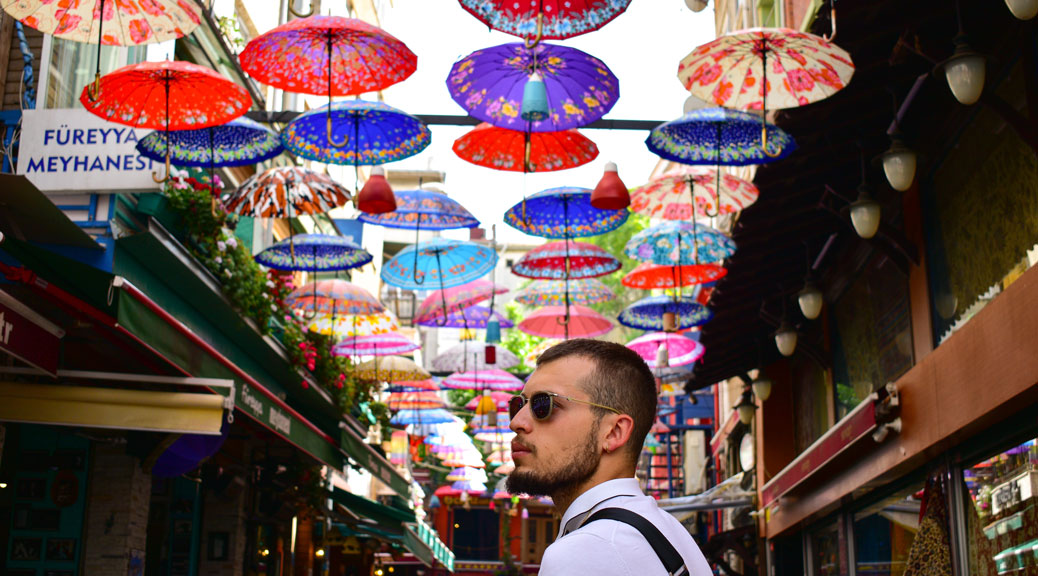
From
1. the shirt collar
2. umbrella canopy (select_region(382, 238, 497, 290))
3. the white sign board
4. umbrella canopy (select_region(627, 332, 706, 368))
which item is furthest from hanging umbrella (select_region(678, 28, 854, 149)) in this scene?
umbrella canopy (select_region(627, 332, 706, 368))

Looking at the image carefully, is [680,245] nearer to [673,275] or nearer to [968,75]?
[673,275]

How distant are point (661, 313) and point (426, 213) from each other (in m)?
5.07

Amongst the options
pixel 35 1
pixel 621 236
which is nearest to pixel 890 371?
pixel 35 1

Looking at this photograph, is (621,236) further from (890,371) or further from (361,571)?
(890,371)

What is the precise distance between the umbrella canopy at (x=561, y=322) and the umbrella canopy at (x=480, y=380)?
3032mm

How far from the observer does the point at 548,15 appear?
8703 millimetres

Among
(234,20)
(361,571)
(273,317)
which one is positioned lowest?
(361,571)

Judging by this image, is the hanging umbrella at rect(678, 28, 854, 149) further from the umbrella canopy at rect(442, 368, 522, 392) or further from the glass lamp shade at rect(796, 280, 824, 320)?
the umbrella canopy at rect(442, 368, 522, 392)

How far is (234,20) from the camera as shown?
17297mm

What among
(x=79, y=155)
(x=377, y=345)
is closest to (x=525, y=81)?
(x=79, y=155)

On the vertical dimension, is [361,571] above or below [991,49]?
below

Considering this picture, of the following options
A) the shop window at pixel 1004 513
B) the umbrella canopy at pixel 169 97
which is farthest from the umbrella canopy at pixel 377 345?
the shop window at pixel 1004 513

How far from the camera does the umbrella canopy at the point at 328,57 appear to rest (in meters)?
8.98

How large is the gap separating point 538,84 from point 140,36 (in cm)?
309
